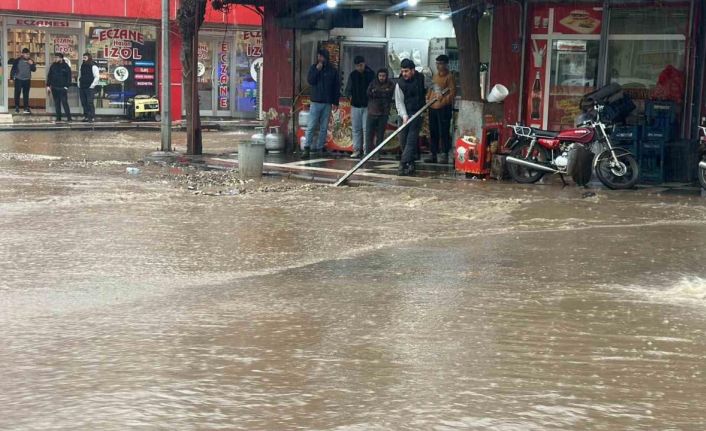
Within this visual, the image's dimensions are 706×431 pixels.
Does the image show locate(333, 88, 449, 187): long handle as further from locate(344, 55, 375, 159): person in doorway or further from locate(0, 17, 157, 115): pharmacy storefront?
locate(0, 17, 157, 115): pharmacy storefront

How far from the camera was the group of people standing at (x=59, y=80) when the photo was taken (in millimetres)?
27812

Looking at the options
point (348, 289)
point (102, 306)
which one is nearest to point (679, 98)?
point (348, 289)

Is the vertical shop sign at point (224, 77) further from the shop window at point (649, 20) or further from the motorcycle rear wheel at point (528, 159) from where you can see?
the motorcycle rear wheel at point (528, 159)

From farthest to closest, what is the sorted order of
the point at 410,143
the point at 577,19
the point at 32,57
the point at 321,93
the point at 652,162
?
the point at 32,57 → the point at 321,93 → the point at 577,19 → the point at 410,143 → the point at 652,162

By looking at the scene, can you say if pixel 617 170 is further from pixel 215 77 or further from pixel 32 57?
pixel 32 57

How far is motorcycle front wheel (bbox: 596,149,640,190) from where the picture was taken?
13820 millimetres

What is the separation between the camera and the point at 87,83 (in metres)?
28.3

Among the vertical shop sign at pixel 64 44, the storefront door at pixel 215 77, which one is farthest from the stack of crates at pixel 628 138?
the vertical shop sign at pixel 64 44

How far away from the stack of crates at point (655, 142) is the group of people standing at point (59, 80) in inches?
716

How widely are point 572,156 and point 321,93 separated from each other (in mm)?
6182

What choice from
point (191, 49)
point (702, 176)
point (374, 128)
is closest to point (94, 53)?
point (191, 49)

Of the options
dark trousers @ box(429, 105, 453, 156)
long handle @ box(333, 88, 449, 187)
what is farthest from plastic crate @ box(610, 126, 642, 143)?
dark trousers @ box(429, 105, 453, 156)

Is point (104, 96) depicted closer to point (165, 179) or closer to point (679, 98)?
point (165, 179)

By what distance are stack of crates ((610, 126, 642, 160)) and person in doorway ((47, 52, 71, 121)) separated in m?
18.1
